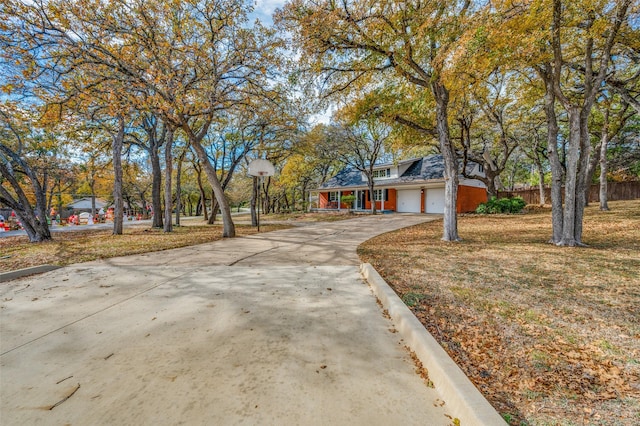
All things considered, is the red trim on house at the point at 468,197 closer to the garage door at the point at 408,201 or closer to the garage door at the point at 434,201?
the garage door at the point at 434,201

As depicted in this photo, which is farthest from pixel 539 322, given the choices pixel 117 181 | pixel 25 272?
pixel 117 181

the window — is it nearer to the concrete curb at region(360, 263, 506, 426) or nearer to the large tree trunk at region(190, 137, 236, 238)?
the large tree trunk at region(190, 137, 236, 238)

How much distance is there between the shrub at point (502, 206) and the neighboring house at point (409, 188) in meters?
2.75

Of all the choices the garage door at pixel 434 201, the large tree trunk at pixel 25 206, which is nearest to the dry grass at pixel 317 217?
the garage door at pixel 434 201

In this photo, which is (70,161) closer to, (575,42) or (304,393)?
(304,393)

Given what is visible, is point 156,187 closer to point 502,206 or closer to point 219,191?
point 219,191

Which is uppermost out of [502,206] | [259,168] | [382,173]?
[382,173]

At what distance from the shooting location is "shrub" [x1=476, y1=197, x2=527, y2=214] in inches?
585

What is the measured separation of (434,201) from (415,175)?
267 centimetres

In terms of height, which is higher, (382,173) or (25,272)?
(382,173)

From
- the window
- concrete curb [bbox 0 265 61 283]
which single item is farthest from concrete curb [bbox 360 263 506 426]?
the window

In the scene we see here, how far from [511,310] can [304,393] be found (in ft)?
8.52

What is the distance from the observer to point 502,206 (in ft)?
49.4

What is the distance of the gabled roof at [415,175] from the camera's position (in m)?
19.3
